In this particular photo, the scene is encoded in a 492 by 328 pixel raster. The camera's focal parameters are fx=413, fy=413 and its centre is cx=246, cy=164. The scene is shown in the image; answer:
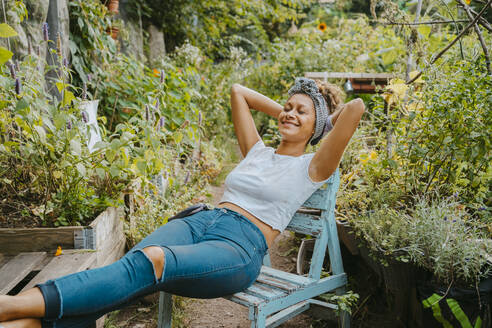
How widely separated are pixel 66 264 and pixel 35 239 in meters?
0.28

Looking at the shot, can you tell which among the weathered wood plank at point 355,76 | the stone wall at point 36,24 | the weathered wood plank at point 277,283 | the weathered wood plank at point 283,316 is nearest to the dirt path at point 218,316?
the weathered wood plank at point 283,316

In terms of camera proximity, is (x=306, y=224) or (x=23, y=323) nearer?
(x=23, y=323)

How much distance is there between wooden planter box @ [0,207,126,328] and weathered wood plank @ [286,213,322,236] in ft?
3.23

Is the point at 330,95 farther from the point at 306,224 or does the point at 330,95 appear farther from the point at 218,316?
the point at 218,316

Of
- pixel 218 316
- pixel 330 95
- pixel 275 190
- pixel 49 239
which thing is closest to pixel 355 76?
pixel 330 95

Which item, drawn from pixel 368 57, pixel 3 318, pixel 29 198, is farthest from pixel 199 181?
pixel 368 57

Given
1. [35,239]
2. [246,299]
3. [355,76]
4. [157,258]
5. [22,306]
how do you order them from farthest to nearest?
[355,76] → [35,239] → [246,299] → [157,258] → [22,306]

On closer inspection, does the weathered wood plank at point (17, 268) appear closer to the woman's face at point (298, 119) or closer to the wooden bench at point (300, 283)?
the wooden bench at point (300, 283)

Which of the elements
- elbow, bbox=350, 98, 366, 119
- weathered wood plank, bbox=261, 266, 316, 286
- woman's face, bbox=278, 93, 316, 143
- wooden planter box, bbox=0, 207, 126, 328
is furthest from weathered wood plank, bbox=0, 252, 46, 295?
elbow, bbox=350, 98, 366, 119

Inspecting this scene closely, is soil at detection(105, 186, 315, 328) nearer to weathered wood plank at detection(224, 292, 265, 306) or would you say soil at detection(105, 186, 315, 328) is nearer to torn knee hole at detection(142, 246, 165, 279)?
weathered wood plank at detection(224, 292, 265, 306)

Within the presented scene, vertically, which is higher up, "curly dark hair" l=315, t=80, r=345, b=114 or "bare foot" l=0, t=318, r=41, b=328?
"curly dark hair" l=315, t=80, r=345, b=114

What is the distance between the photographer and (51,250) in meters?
2.09

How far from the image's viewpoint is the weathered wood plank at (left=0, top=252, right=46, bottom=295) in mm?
1745

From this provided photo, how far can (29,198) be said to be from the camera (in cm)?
228
